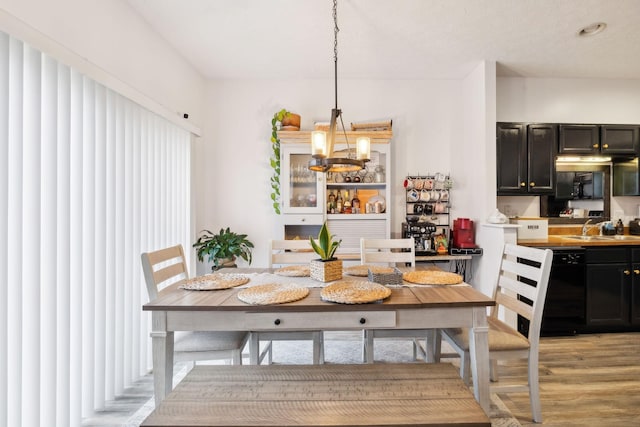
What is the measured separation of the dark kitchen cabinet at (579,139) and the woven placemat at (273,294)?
330 cm

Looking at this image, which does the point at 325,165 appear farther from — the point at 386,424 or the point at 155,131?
the point at 155,131

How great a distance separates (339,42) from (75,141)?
216 cm

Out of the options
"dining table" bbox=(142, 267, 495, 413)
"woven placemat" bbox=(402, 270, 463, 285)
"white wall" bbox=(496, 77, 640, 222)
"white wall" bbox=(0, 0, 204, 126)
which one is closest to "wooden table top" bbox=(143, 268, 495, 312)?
"dining table" bbox=(142, 267, 495, 413)

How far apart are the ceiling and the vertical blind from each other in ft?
3.10

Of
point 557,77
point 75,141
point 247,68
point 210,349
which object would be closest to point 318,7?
point 247,68

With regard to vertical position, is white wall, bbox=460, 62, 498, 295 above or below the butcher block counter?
above

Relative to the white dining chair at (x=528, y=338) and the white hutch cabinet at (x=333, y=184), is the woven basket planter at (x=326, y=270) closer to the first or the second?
the white dining chair at (x=528, y=338)

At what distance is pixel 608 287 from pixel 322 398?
3.26m

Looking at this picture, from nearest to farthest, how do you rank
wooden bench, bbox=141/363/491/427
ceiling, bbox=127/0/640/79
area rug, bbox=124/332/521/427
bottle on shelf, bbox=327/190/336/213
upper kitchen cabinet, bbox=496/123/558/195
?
wooden bench, bbox=141/363/491/427
ceiling, bbox=127/0/640/79
area rug, bbox=124/332/521/427
upper kitchen cabinet, bbox=496/123/558/195
bottle on shelf, bbox=327/190/336/213

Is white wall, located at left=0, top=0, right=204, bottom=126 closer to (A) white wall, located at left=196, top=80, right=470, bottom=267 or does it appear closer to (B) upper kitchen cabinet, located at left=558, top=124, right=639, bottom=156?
(A) white wall, located at left=196, top=80, right=470, bottom=267

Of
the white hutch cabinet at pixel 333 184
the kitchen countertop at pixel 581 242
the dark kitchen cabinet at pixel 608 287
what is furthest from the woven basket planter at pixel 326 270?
the dark kitchen cabinet at pixel 608 287

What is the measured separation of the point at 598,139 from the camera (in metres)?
3.32

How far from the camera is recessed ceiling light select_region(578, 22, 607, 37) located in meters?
2.53

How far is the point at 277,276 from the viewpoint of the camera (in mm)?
1950
